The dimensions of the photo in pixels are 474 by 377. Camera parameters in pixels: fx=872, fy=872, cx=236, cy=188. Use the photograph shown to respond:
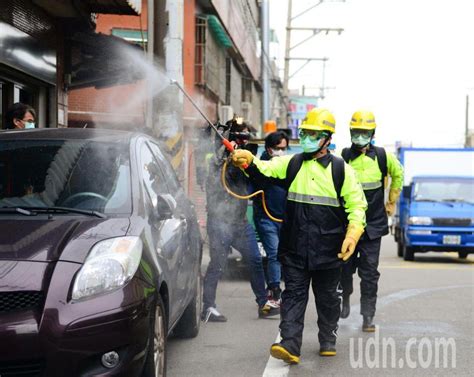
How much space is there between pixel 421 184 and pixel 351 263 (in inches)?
409

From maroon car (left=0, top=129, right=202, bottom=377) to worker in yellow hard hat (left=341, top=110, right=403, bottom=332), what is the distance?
2159 millimetres

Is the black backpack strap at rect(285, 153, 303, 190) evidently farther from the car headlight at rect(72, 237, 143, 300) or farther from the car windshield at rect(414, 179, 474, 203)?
the car windshield at rect(414, 179, 474, 203)

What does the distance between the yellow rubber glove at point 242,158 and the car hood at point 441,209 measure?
11.3 meters

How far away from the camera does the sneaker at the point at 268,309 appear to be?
8695 mm

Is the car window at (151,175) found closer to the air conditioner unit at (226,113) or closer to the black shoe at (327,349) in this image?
the black shoe at (327,349)

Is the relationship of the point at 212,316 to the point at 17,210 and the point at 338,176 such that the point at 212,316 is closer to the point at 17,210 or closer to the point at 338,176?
the point at 338,176

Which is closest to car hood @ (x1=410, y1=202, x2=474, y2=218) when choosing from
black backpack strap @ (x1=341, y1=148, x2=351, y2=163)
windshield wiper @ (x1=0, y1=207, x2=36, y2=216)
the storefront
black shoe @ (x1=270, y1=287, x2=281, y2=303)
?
the storefront

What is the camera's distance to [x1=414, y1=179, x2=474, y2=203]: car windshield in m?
17.9

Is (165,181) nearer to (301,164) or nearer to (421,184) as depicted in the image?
A: (301,164)

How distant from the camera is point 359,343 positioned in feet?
24.2

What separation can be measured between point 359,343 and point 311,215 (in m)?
1.50

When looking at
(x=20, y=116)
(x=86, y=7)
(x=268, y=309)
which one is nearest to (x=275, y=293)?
(x=268, y=309)

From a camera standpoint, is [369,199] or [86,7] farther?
[86,7]

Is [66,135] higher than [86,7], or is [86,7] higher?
[86,7]
